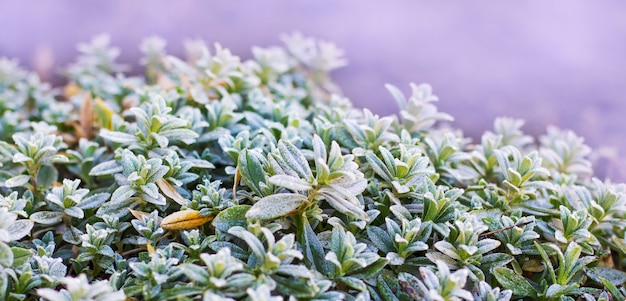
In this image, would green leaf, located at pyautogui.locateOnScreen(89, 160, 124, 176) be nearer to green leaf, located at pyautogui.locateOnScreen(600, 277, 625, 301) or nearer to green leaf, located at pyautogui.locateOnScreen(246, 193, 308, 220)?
green leaf, located at pyautogui.locateOnScreen(246, 193, 308, 220)

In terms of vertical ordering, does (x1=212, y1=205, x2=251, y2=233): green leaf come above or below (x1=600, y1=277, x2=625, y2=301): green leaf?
above

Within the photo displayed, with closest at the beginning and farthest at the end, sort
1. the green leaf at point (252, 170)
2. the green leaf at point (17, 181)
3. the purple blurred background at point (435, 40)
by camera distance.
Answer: the green leaf at point (252, 170), the green leaf at point (17, 181), the purple blurred background at point (435, 40)

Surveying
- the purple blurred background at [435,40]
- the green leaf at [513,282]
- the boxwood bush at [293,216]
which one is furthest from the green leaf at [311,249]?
the purple blurred background at [435,40]

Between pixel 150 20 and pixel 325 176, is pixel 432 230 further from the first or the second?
pixel 150 20

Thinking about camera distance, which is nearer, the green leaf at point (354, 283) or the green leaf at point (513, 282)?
the green leaf at point (354, 283)

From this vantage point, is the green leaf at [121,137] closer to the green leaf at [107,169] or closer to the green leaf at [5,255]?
the green leaf at [107,169]

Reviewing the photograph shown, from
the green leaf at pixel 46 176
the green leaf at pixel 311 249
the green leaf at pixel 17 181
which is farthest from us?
the green leaf at pixel 46 176

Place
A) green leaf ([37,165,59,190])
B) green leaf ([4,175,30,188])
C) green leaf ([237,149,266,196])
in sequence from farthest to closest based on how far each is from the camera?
1. green leaf ([37,165,59,190])
2. green leaf ([4,175,30,188])
3. green leaf ([237,149,266,196])

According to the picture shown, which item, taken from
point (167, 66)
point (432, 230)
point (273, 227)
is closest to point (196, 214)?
point (273, 227)

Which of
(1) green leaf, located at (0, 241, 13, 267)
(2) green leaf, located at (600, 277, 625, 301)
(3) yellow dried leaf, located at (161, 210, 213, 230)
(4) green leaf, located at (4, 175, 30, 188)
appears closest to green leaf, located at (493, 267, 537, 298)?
(2) green leaf, located at (600, 277, 625, 301)
